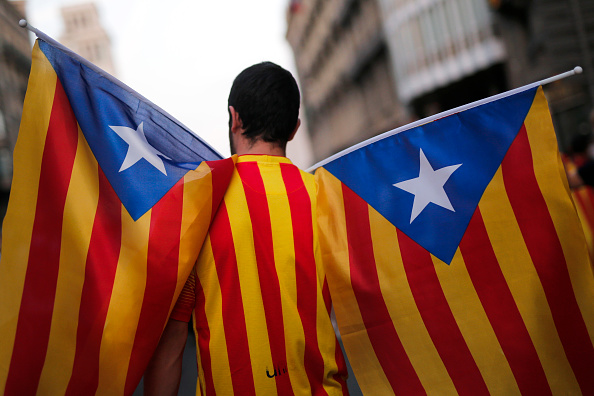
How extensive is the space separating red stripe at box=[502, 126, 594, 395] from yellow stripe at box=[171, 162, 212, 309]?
1.11 m

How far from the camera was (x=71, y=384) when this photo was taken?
1.58m

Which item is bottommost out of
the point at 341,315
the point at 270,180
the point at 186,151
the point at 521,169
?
the point at 341,315

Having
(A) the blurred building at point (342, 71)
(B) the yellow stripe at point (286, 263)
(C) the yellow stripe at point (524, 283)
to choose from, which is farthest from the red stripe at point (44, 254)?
(A) the blurred building at point (342, 71)

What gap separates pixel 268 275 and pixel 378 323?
1.61ft

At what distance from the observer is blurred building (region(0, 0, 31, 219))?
31.6 meters

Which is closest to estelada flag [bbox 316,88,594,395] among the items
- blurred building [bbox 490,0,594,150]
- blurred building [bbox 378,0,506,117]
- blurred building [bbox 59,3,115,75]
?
blurred building [bbox 490,0,594,150]

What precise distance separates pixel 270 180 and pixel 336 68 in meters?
36.5

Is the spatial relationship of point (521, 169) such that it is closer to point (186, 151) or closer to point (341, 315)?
point (341, 315)

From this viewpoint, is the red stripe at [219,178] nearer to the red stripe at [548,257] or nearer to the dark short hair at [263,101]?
the dark short hair at [263,101]

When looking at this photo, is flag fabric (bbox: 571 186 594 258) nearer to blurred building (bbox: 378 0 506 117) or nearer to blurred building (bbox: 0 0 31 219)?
blurred building (bbox: 378 0 506 117)

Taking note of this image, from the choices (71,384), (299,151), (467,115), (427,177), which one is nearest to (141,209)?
(71,384)

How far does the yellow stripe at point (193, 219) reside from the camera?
165 centimetres

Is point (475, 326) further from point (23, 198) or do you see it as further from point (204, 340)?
point (23, 198)

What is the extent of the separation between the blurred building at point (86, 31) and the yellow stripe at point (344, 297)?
130 m
